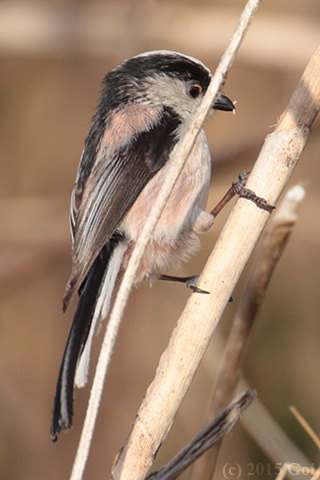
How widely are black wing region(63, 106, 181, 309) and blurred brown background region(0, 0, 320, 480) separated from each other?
20.9 inches

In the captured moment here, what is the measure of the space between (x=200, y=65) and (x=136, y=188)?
51cm

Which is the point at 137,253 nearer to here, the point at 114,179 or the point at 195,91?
the point at 114,179

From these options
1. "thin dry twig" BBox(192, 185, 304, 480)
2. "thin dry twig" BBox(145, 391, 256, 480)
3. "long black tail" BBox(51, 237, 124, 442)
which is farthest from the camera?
"long black tail" BBox(51, 237, 124, 442)

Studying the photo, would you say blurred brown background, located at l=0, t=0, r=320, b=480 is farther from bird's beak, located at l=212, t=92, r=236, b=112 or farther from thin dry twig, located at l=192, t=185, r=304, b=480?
thin dry twig, located at l=192, t=185, r=304, b=480

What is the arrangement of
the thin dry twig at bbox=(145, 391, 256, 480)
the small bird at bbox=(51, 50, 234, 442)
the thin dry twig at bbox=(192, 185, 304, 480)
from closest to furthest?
the thin dry twig at bbox=(145, 391, 256, 480) < the thin dry twig at bbox=(192, 185, 304, 480) < the small bird at bbox=(51, 50, 234, 442)

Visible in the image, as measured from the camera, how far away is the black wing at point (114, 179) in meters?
1.30

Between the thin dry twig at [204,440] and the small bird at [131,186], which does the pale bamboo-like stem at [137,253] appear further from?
the small bird at [131,186]

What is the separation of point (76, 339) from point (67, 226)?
0.94 m

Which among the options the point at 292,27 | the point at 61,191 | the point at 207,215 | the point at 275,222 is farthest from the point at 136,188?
the point at 61,191

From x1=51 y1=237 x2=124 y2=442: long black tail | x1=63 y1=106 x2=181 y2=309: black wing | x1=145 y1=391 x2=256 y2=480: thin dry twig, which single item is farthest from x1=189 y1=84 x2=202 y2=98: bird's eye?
x1=145 y1=391 x2=256 y2=480: thin dry twig

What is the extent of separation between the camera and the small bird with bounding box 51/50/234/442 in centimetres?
128

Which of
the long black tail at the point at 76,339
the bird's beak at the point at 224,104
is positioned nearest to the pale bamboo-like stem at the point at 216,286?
the long black tail at the point at 76,339

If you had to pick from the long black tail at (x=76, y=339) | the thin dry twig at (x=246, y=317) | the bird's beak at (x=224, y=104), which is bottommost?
the long black tail at (x=76, y=339)

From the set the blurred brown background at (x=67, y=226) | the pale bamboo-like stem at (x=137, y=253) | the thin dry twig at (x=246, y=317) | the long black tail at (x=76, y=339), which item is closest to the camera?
the pale bamboo-like stem at (x=137, y=253)
